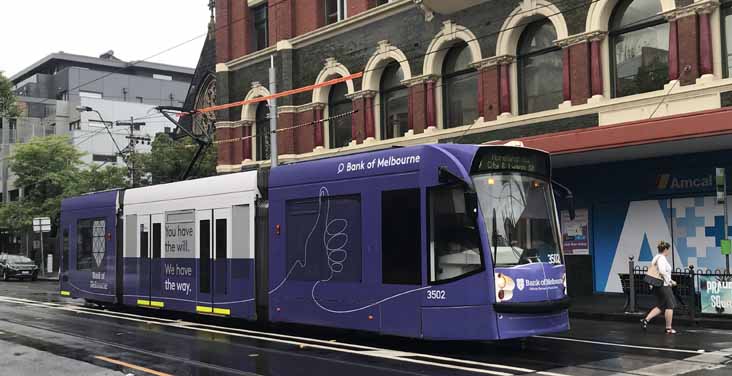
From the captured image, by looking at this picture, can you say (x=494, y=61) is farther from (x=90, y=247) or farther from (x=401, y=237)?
(x=90, y=247)

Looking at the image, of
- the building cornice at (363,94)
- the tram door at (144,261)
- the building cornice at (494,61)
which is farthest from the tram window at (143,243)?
the building cornice at (494,61)

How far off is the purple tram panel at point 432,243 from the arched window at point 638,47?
25.8 ft

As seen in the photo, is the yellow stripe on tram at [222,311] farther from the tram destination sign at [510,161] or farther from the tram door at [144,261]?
the tram destination sign at [510,161]

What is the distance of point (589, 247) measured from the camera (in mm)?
19875

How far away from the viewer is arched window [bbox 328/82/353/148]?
2605 cm

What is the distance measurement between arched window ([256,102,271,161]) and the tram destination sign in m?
19.2

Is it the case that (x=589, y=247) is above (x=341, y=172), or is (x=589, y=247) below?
below

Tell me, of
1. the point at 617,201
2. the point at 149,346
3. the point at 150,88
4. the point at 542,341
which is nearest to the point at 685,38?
the point at 617,201

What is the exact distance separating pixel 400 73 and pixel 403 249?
45.9 ft

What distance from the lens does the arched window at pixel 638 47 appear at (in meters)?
17.6

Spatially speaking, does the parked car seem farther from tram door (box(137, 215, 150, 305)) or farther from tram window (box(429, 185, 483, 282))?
tram window (box(429, 185, 483, 282))

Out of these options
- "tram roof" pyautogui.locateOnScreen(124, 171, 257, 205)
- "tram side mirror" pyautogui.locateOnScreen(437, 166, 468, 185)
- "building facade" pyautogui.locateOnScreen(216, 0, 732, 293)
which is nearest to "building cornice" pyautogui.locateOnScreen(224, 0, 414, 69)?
"building facade" pyautogui.locateOnScreen(216, 0, 732, 293)

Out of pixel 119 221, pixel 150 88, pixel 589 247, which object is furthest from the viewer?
pixel 150 88

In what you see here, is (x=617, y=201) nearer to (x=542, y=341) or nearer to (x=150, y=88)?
(x=542, y=341)
